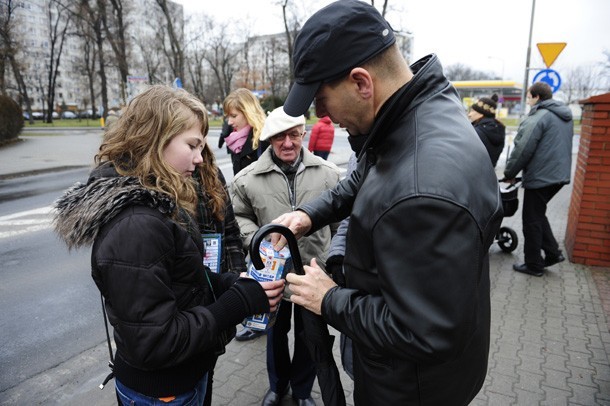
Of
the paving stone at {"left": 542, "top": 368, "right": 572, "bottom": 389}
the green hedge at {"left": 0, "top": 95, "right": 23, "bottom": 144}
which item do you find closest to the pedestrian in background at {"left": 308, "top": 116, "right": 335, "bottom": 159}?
the paving stone at {"left": 542, "top": 368, "right": 572, "bottom": 389}

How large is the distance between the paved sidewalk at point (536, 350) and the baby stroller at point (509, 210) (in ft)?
1.89

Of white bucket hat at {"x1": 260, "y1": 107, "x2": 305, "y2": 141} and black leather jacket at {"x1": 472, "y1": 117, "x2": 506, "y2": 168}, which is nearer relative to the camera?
white bucket hat at {"x1": 260, "y1": 107, "x2": 305, "y2": 141}

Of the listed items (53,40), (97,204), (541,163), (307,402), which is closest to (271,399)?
(307,402)

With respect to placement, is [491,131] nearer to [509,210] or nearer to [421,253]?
[509,210]

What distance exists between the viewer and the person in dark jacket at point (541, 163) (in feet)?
16.4

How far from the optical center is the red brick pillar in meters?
5.09

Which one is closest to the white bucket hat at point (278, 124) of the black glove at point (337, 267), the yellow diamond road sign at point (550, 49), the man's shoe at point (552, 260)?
the black glove at point (337, 267)


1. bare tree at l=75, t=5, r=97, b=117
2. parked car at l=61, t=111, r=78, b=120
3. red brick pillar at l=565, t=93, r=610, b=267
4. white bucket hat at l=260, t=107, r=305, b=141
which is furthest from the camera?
parked car at l=61, t=111, r=78, b=120

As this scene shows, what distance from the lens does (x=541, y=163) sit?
5.04 meters

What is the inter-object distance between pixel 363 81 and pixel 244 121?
12.4ft

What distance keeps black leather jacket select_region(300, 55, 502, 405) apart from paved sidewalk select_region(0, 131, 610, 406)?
73.0 inches

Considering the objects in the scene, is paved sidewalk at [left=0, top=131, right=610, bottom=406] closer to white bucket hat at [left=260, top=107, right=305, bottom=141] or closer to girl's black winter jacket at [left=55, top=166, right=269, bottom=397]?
girl's black winter jacket at [left=55, top=166, right=269, bottom=397]

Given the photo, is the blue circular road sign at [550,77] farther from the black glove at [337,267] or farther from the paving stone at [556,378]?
the black glove at [337,267]

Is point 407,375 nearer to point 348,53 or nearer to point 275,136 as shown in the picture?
point 348,53
